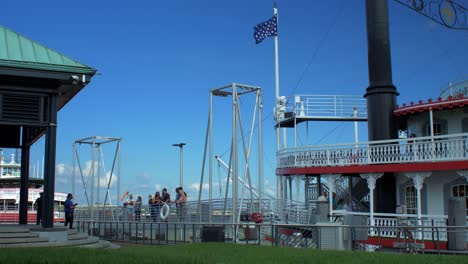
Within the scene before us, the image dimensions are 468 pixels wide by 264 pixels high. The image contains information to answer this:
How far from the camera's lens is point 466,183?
854 inches

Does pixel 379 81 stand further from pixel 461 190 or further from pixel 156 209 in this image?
pixel 156 209

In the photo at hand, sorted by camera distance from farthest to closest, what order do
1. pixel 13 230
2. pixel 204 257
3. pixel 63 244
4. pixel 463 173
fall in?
pixel 463 173
pixel 13 230
pixel 63 244
pixel 204 257

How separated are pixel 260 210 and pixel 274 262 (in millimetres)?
12748

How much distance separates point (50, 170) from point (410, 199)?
14987 mm

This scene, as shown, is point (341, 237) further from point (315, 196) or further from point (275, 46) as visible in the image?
point (275, 46)

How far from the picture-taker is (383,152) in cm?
2338

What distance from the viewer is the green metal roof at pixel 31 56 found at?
16312 millimetres

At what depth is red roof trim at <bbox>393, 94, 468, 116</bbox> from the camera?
22534mm

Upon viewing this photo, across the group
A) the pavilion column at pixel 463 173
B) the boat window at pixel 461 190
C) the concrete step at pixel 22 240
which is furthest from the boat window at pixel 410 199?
the concrete step at pixel 22 240

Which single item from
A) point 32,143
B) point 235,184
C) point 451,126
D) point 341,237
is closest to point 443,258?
point 341,237

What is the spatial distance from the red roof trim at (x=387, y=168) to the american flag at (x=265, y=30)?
10887 millimetres

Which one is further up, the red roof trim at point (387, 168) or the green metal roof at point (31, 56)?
the green metal roof at point (31, 56)

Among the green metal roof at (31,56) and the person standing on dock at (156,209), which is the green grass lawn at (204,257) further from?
the person standing on dock at (156,209)

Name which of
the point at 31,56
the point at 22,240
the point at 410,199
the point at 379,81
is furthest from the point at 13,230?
the point at 379,81
